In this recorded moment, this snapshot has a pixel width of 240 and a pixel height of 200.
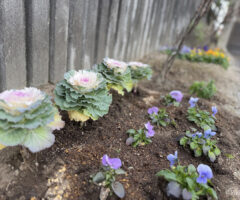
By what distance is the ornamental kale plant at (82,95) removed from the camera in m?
1.68

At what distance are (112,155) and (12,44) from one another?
1182 millimetres

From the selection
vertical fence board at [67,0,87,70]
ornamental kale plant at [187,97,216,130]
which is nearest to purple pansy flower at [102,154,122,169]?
ornamental kale plant at [187,97,216,130]

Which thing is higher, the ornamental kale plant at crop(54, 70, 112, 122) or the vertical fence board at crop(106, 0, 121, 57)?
the vertical fence board at crop(106, 0, 121, 57)

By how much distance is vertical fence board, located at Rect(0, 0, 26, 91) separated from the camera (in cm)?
184

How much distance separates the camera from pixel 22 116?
1264 millimetres

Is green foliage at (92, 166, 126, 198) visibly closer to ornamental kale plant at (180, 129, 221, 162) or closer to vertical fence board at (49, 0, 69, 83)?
ornamental kale plant at (180, 129, 221, 162)

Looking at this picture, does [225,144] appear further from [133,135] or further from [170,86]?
[170,86]

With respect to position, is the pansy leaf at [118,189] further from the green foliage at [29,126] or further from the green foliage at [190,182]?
the green foliage at [29,126]

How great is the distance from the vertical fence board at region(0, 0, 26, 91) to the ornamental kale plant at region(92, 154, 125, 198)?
3.78 ft

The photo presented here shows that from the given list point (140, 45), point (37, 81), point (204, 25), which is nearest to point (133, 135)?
point (37, 81)

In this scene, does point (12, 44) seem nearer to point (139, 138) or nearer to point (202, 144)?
point (139, 138)

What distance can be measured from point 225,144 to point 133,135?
0.81 metres

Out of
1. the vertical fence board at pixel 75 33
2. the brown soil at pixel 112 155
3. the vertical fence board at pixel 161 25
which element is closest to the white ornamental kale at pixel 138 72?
the brown soil at pixel 112 155

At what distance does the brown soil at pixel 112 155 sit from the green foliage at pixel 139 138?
4 cm
